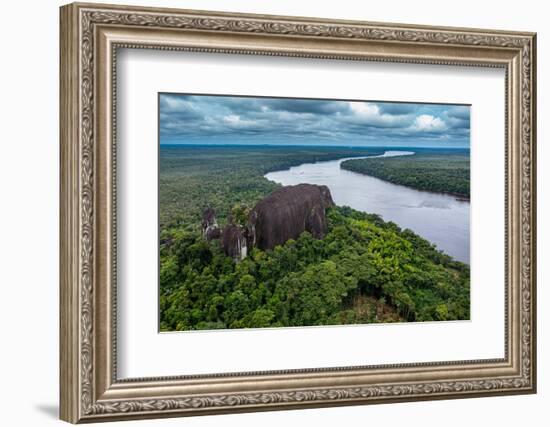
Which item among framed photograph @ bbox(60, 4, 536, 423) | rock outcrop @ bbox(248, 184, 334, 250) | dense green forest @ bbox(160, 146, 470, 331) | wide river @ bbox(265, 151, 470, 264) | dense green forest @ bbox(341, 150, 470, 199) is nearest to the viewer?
framed photograph @ bbox(60, 4, 536, 423)

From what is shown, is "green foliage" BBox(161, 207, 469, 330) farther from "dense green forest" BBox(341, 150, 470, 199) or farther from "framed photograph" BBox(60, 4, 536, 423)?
"dense green forest" BBox(341, 150, 470, 199)

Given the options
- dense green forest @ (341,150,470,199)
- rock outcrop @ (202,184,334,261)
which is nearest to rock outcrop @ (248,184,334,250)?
rock outcrop @ (202,184,334,261)

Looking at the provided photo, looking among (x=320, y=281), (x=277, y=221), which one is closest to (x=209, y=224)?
(x=277, y=221)

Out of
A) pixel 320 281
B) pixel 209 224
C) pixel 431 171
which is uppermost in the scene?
pixel 431 171

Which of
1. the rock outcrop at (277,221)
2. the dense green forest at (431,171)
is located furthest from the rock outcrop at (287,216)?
the dense green forest at (431,171)

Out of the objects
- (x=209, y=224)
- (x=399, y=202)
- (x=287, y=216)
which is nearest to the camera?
(x=209, y=224)

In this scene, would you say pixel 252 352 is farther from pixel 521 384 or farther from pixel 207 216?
pixel 521 384

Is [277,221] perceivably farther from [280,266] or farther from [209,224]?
[209,224]

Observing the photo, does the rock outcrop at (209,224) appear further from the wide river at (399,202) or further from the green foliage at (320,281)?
the wide river at (399,202)
